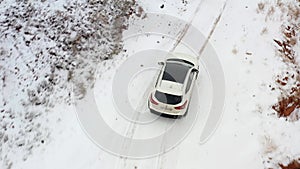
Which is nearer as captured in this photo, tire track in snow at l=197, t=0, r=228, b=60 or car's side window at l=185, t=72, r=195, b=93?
car's side window at l=185, t=72, r=195, b=93

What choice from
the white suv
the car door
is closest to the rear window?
the white suv

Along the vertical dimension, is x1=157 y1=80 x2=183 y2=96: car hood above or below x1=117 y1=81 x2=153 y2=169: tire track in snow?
above

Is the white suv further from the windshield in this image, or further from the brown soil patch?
the brown soil patch

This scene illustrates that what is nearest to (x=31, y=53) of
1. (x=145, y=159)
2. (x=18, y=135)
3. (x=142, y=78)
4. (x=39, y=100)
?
(x=39, y=100)

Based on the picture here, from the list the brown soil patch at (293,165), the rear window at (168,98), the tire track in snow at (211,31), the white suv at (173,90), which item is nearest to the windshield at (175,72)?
the white suv at (173,90)

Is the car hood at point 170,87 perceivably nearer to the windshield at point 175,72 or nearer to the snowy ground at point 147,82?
the windshield at point 175,72

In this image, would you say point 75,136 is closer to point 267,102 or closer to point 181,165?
point 181,165

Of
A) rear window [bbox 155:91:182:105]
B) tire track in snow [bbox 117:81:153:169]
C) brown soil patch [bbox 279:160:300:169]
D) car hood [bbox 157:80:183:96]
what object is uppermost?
car hood [bbox 157:80:183:96]
